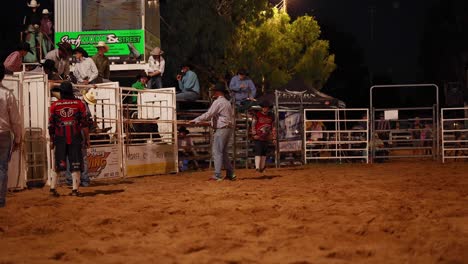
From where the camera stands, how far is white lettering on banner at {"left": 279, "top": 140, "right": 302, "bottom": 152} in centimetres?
1920

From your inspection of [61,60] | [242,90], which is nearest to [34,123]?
[61,60]

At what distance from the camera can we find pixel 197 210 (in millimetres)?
7797

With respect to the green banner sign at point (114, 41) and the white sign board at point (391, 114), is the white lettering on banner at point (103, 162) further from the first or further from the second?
the white sign board at point (391, 114)

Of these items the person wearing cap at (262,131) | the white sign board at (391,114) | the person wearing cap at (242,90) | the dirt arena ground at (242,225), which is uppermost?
the person wearing cap at (242,90)

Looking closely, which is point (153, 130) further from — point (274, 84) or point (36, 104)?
point (274, 84)

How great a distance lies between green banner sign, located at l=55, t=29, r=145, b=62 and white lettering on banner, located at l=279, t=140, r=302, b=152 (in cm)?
628

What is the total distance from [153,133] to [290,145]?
561 cm

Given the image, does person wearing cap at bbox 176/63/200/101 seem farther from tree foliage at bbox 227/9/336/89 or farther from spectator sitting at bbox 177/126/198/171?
tree foliage at bbox 227/9/336/89

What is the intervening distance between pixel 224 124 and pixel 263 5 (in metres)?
22.8

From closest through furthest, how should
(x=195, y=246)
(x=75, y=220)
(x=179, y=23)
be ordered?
(x=195, y=246), (x=75, y=220), (x=179, y=23)

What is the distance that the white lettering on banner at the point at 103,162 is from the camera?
13.1 metres

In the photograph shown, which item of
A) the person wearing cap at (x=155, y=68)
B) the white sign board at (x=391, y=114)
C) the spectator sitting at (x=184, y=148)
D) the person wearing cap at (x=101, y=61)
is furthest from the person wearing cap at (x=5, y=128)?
the white sign board at (x=391, y=114)

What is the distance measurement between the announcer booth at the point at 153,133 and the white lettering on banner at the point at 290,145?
4200 mm

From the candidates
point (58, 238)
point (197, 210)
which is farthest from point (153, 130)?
point (58, 238)
